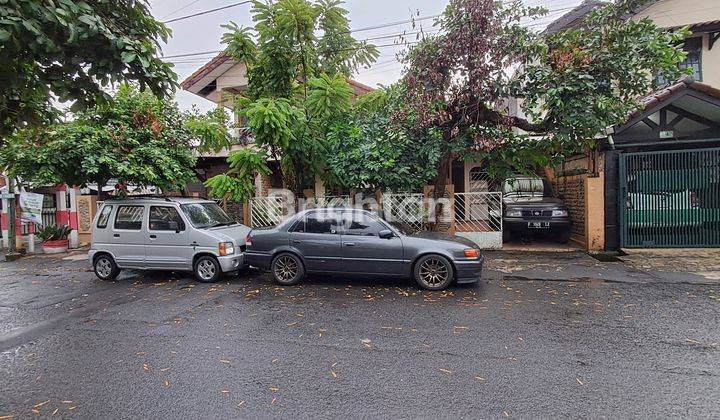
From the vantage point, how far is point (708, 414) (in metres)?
3.04

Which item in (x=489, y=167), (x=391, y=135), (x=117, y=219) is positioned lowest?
(x=117, y=219)

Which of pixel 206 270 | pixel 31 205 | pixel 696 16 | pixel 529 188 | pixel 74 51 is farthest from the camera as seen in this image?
pixel 696 16

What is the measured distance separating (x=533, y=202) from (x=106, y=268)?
10664 millimetres

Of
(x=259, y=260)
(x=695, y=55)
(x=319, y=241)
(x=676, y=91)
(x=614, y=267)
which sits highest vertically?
(x=695, y=55)

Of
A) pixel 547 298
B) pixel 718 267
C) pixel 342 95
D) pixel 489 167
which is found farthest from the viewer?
pixel 489 167

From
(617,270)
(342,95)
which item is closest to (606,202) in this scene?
(617,270)

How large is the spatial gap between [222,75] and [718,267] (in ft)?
55.9

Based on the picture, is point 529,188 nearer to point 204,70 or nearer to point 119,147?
point 119,147

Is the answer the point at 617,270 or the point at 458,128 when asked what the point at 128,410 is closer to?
the point at 458,128

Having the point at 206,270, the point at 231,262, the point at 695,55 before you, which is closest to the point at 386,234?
the point at 231,262

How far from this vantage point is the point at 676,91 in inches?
377

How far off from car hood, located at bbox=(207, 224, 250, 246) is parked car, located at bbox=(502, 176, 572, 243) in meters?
7.02

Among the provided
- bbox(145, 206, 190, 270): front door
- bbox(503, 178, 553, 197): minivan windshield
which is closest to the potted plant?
bbox(145, 206, 190, 270): front door

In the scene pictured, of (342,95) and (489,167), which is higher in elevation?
(342,95)
